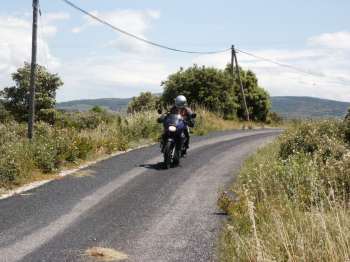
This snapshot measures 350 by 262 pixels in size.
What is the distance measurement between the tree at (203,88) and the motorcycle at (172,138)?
2253cm

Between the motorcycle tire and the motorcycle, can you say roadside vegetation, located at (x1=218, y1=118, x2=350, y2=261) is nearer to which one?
the motorcycle

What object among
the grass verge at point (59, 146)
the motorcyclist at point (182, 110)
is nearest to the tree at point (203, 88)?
the grass verge at point (59, 146)

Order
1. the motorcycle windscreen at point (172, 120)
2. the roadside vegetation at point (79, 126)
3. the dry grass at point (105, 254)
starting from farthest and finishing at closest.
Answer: the motorcycle windscreen at point (172, 120) < the roadside vegetation at point (79, 126) < the dry grass at point (105, 254)

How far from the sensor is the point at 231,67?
1743 inches

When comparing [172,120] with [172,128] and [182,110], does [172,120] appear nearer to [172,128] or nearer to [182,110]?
[172,128]

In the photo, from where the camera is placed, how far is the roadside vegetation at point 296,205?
5.30m

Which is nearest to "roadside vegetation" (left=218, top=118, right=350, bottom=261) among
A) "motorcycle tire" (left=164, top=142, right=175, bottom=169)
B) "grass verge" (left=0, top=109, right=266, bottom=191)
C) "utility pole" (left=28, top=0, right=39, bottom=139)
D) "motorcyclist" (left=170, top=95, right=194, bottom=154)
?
"motorcycle tire" (left=164, top=142, right=175, bottom=169)

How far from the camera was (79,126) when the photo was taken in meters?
31.3

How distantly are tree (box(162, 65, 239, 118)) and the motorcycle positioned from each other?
22.5 meters

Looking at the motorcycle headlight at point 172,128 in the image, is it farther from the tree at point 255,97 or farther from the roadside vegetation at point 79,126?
the tree at point 255,97

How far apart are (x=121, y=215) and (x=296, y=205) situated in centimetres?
322

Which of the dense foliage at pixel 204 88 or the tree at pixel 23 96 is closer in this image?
the dense foliage at pixel 204 88

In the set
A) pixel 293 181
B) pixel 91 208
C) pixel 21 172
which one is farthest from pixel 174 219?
pixel 21 172

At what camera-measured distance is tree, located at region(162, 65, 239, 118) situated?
38156 millimetres
